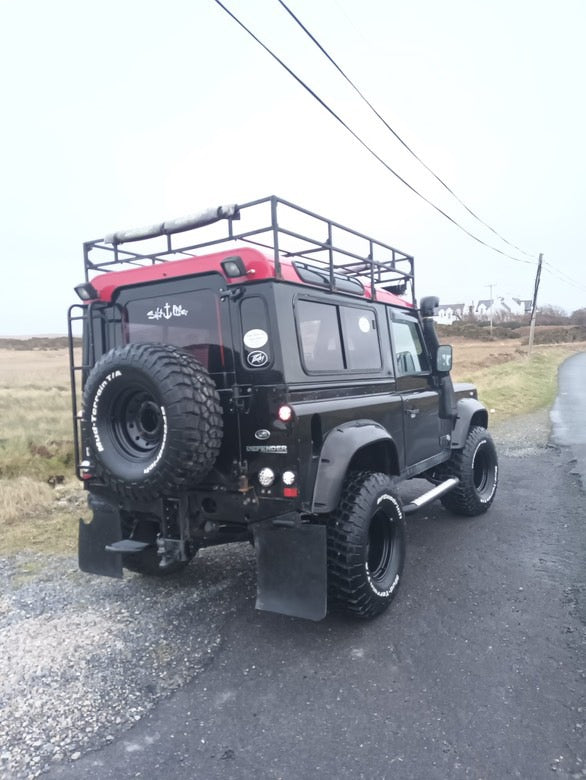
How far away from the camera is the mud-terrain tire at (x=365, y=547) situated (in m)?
3.54

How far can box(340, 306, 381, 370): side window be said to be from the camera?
14.3 ft

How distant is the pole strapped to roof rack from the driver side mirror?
2692 mm

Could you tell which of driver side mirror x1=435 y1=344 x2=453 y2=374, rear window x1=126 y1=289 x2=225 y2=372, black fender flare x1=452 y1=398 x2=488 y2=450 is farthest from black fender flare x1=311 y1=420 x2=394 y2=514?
black fender flare x1=452 y1=398 x2=488 y2=450

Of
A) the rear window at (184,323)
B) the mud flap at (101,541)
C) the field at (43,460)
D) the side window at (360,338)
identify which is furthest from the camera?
the field at (43,460)

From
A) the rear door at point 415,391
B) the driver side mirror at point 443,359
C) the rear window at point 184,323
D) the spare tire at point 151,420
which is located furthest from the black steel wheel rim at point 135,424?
the driver side mirror at point 443,359

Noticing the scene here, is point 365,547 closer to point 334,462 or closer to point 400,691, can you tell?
point 334,462

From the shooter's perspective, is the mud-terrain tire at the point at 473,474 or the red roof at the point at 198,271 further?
the mud-terrain tire at the point at 473,474

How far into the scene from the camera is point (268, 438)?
3.44 meters

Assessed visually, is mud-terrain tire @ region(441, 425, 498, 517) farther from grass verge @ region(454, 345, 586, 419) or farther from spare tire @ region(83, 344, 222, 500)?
grass verge @ region(454, 345, 586, 419)

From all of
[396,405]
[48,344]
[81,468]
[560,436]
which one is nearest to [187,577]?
[81,468]

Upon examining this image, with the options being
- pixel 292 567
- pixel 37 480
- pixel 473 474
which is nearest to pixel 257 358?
pixel 292 567

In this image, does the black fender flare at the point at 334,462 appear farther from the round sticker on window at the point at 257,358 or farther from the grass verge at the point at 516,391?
the grass verge at the point at 516,391

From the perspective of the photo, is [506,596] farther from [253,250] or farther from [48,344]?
[48,344]

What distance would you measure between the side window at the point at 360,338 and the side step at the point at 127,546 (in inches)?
74.8
